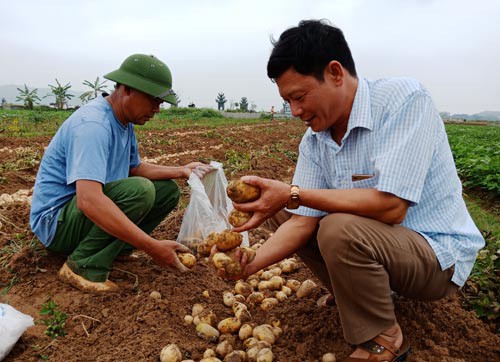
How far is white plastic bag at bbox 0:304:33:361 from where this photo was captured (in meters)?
1.76

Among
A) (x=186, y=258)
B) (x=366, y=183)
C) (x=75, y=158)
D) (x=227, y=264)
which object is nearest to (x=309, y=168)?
(x=366, y=183)

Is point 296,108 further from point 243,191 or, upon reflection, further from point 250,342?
point 250,342

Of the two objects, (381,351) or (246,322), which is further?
(246,322)

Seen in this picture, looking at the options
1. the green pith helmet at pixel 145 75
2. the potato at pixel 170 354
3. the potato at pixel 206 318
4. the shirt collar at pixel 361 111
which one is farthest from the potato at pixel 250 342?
the green pith helmet at pixel 145 75

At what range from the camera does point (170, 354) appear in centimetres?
184

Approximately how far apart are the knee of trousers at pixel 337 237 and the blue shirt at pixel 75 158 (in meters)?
1.19

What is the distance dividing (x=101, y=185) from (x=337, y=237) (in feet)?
4.14

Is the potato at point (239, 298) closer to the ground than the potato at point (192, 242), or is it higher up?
closer to the ground

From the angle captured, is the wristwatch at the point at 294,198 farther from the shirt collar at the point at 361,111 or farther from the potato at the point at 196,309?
the potato at the point at 196,309

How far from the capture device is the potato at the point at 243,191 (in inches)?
71.6

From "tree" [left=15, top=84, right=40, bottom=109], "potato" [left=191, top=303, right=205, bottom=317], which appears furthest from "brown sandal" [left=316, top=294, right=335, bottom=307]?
"tree" [left=15, top=84, right=40, bottom=109]

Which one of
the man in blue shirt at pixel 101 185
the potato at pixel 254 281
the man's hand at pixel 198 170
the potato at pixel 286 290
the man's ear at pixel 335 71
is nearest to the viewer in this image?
the man's ear at pixel 335 71

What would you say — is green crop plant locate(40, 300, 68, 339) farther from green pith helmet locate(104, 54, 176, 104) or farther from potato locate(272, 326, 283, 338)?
green pith helmet locate(104, 54, 176, 104)

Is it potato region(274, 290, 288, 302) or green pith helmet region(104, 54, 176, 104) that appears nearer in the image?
green pith helmet region(104, 54, 176, 104)
